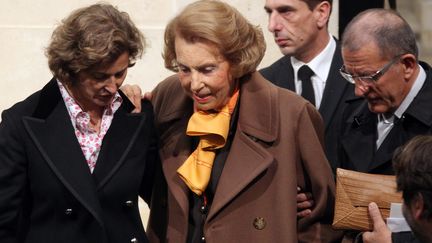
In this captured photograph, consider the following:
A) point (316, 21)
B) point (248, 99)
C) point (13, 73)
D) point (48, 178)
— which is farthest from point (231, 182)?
point (13, 73)

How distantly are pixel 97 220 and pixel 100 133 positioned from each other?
366 mm

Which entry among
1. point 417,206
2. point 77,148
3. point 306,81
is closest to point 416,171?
point 417,206

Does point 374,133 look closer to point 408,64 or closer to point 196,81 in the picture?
point 408,64

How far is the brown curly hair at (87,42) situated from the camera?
4.49 metres

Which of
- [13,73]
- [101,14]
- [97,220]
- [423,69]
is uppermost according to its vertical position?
[101,14]

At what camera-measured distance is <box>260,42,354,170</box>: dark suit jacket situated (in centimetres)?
536

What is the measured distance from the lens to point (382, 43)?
4836 millimetres

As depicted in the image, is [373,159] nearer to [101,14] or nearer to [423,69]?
[423,69]

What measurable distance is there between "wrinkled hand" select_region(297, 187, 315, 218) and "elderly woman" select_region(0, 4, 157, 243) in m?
0.65

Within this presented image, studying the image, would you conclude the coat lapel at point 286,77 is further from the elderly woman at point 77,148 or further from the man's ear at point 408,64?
the elderly woman at point 77,148

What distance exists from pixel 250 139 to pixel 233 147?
0.25 feet

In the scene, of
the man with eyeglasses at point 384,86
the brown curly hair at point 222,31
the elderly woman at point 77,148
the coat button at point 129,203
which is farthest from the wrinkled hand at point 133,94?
the man with eyeglasses at point 384,86

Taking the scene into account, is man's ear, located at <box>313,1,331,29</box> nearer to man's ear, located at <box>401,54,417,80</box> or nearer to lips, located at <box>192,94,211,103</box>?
man's ear, located at <box>401,54,417,80</box>

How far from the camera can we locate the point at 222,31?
185 inches
